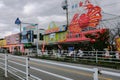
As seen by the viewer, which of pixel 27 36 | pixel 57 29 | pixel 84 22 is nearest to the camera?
pixel 84 22

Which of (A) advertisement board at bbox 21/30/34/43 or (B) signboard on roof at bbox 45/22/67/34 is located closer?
(B) signboard on roof at bbox 45/22/67/34

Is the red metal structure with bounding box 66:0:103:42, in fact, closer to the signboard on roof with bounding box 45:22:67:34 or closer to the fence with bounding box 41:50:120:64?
the signboard on roof with bounding box 45:22:67:34

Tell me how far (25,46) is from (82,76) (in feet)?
204

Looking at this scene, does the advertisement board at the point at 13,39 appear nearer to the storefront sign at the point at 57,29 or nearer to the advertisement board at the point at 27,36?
the advertisement board at the point at 27,36

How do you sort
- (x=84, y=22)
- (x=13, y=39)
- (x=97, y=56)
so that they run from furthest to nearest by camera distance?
(x=13, y=39) → (x=84, y=22) → (x=97, y=56)

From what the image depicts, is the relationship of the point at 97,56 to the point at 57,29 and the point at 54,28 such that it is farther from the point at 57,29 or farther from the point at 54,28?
the point at 54,28

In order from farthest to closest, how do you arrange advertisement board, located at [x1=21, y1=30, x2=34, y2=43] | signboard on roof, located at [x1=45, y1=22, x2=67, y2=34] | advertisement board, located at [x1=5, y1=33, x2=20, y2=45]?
1. advertisement board, located at [x1=5, y1=33, x2=20, y2=45]
2. advertisement board, located at [x1=21, y1=30, x2=34, y2=43]
3. signboard on roof, located at [x1=45, y1=22, x2=67, y2=34]

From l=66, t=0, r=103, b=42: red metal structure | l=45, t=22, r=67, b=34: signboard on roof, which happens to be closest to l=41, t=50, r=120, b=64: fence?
l=66, t=0, r=103, b=42: red metal structure

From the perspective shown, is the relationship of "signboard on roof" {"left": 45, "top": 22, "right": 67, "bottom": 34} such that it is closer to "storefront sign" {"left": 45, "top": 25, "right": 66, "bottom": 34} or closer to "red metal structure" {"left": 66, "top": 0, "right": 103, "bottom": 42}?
"storefront sign" {"left": 45, "top": 25, "right": 66, "bottom": 34}

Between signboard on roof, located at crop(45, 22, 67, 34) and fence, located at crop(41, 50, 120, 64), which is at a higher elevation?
signboard on roof, located at crop(45, 22, 67, 34)

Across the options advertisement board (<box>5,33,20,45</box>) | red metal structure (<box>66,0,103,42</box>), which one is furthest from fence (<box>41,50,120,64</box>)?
advertisement board (<box>5,33,20,45</box>)

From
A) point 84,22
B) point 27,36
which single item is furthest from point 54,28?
point 27,36

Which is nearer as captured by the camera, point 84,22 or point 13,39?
point 84,22

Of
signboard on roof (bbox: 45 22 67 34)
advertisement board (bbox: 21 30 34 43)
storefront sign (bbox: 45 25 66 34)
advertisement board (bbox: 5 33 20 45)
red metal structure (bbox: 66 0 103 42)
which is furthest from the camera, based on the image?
advertisement board (bbox: 5 33 20 45)
